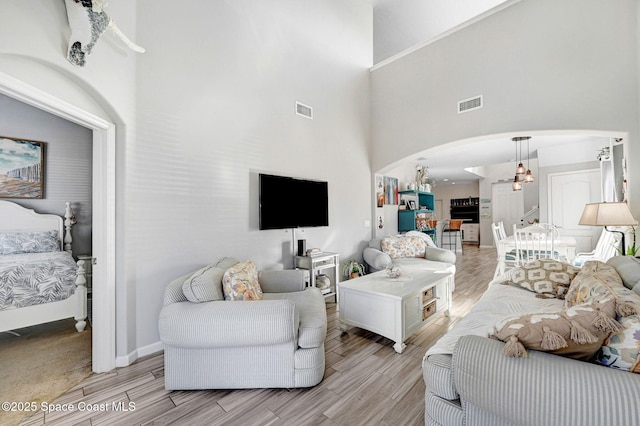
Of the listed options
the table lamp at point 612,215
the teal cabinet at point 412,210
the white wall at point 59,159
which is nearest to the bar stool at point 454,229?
the teal cabinet at point 412,210

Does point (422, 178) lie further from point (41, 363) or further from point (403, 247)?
point (41, 363)

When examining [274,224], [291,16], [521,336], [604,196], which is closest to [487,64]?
[291,16]

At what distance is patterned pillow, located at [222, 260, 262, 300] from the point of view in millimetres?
2104

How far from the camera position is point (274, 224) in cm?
338

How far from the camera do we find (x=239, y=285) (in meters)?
2.15

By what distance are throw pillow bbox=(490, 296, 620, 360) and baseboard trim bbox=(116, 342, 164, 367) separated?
2.75 meters

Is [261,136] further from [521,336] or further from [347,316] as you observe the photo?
[521,336]

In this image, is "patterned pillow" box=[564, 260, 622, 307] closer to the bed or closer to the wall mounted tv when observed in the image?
the wall mounted tv

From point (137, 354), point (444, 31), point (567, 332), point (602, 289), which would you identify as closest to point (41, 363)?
point (137, 354)

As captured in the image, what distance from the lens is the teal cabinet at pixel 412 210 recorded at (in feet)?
19.2

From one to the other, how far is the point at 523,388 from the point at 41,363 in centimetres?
345

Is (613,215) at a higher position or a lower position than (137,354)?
higher

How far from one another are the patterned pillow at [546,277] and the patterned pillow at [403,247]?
202cm

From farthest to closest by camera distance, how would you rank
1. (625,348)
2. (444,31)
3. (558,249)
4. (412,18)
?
(412,18), (444,31), (558,249), (625,348)
